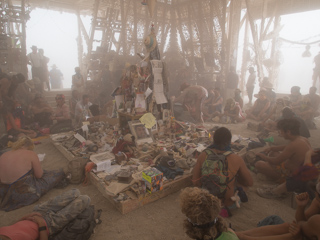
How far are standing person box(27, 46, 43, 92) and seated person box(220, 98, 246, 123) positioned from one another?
8990 mm

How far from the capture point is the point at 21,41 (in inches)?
393

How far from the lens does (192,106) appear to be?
8.70m

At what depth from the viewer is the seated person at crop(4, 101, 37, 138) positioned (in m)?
6.51

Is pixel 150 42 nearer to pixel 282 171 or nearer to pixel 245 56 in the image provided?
pixel 282 171

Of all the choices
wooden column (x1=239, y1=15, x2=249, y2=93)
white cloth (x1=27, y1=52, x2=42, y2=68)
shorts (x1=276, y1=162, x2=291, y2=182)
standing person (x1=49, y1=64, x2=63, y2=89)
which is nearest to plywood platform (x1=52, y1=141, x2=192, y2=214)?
shorts (x1=276, y1=162, x2=291, y2=182)

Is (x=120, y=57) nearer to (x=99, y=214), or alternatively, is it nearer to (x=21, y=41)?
(x=21, y=41)

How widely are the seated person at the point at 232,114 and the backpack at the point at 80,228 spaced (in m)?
7.26

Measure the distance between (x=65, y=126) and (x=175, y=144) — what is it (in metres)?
4.28

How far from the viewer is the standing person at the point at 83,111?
754 centimetres

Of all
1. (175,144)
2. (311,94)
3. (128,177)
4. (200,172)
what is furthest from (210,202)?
(311,94)

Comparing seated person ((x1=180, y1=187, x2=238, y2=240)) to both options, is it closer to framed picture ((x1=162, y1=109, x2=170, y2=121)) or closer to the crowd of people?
the crowd of people

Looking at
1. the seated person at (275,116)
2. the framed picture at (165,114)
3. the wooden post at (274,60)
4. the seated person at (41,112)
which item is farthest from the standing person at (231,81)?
the seated person at (41,112)

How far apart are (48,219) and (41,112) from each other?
6.07 m

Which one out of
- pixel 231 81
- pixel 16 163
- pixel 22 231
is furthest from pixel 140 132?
pixel 231 81
